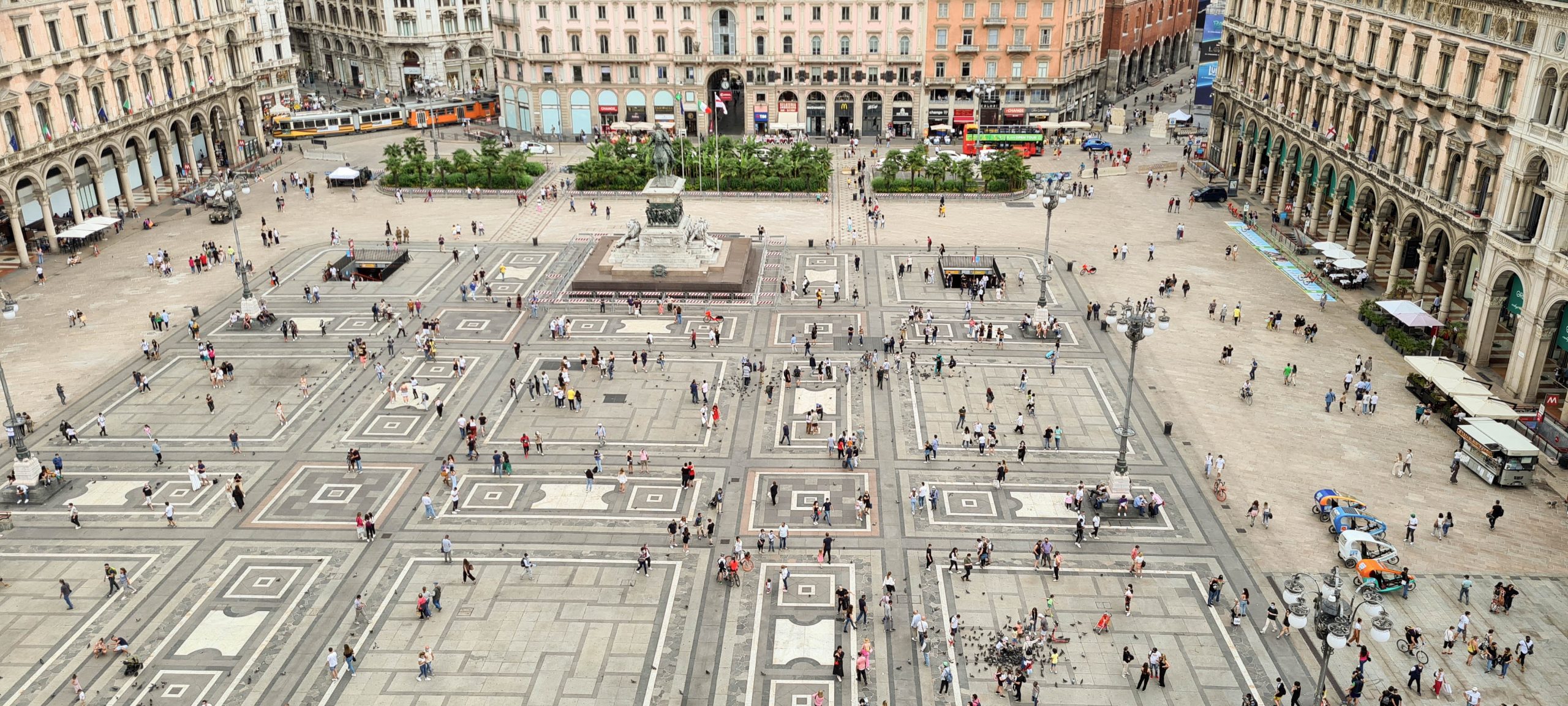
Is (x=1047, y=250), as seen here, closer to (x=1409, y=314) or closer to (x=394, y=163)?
(x=1409, y=314)

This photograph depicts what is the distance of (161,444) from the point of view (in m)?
48.6

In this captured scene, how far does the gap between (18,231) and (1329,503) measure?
73877mm

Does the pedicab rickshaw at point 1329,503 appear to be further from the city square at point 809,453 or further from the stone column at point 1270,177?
the stone column at point 1270,177

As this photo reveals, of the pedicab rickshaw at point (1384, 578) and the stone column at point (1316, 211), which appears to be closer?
the pedicab rickshaw at point (1384, 578)

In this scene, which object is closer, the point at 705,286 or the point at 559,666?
the point at 559,666

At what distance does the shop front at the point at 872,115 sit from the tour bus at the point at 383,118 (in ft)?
130

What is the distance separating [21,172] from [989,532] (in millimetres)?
64075

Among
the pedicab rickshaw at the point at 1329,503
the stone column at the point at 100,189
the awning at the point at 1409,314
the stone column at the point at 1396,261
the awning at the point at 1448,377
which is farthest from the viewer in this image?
the stone column at the point at 100,189

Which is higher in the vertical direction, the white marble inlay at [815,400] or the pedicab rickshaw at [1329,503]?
the pedicab rickshaw at [1329,503]

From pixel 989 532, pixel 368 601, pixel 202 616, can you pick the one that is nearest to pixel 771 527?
pixel 989 532

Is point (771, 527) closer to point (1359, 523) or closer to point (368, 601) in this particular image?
point (368, 601)

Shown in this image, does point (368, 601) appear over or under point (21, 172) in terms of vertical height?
under

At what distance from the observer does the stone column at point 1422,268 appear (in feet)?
202

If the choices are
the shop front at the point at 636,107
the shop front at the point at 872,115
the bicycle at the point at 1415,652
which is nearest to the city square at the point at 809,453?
the bicycle at the point at 1415,652
